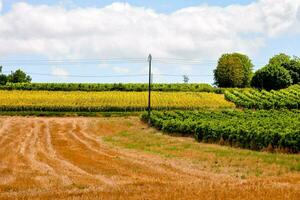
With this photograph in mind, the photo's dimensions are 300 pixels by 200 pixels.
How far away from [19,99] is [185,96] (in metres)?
31.9

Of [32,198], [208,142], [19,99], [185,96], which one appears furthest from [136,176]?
[185,96]

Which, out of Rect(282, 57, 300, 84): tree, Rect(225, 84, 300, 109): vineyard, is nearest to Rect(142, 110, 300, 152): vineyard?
Rect(225, 84, 300, 109): vineyard

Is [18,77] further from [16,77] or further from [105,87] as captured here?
[105,87]

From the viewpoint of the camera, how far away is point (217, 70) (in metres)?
160

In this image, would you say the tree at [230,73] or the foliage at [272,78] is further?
the tree at [230,73]

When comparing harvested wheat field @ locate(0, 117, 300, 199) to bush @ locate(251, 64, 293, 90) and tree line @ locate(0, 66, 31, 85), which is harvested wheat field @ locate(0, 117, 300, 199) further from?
tree line @ locate(0, 66, 31, 85)

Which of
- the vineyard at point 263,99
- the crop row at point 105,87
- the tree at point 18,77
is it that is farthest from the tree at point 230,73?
the tree at point 18,77

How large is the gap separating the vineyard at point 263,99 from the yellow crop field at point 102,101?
218cm

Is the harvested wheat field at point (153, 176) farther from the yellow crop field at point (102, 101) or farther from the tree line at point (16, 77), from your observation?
the tree line at point (16, 77)

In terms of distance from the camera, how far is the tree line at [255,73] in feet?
430

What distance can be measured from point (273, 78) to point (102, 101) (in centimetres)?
5138

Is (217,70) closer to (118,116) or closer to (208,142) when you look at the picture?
(118,116)

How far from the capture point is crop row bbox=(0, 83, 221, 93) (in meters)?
112

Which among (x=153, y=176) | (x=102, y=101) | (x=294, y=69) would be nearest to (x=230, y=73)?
(x=294, y=69)
